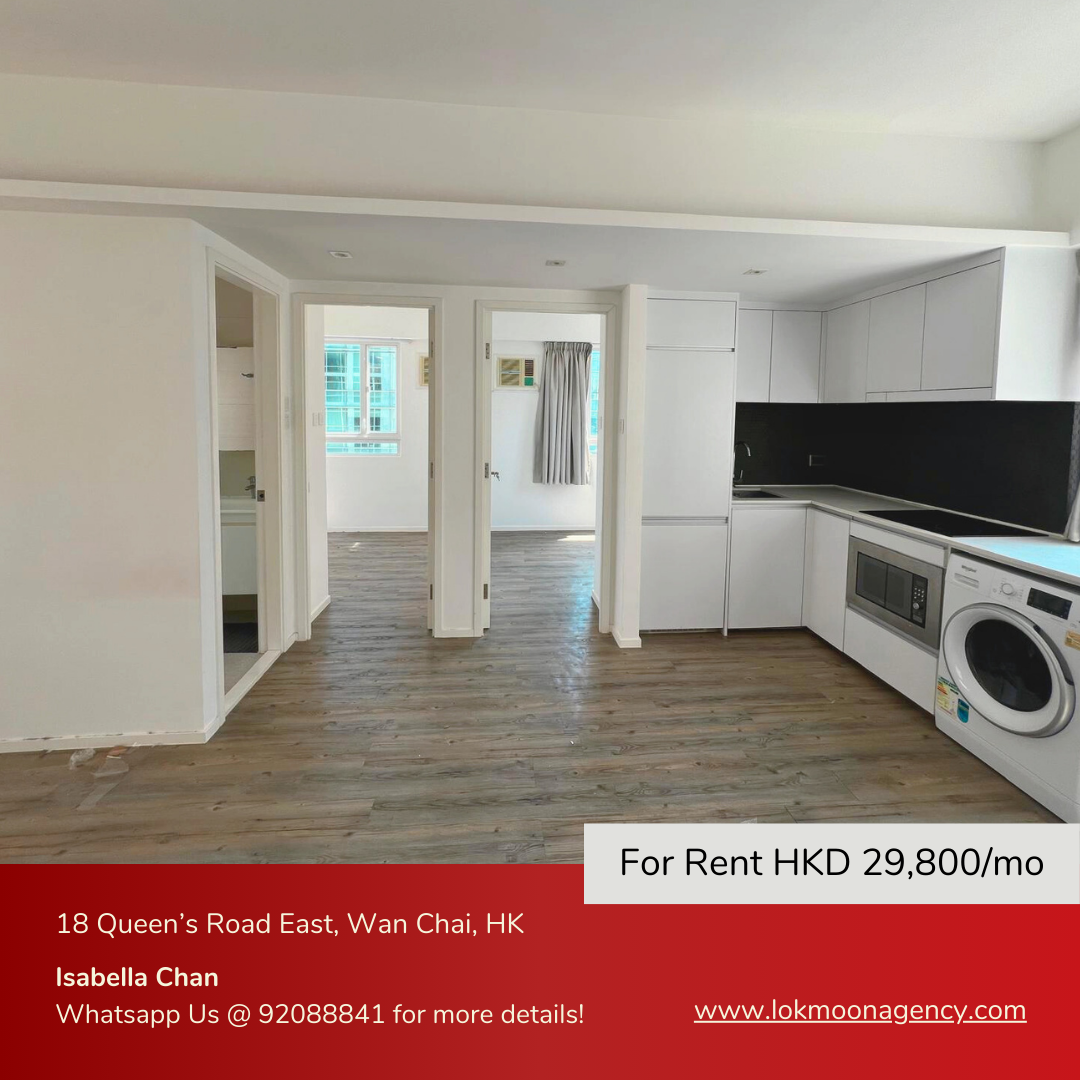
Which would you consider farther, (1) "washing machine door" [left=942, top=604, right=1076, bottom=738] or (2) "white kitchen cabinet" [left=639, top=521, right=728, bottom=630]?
(2) "white kitchen cabinet" [left=639, top=521, right=728, bottom=630]

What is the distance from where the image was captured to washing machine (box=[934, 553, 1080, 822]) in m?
2.51

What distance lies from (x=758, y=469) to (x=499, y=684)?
8.49ft

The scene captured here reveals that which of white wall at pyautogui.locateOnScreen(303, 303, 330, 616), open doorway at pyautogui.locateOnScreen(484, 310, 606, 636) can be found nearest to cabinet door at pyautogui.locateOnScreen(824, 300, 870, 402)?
white wall at pyautogui.locateOnScreen(303, 303, 330, 616)

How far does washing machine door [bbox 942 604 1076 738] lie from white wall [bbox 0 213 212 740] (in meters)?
3.17

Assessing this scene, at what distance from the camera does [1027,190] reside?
10.4ft

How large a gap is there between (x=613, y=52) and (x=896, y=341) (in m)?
2.36

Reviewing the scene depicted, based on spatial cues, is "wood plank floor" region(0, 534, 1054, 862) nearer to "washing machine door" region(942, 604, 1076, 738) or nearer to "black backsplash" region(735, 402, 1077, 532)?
"washing machine door" region(942, 604, 1076, 738)

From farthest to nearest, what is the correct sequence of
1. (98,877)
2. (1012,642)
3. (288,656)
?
(288,656), (1012,642), (98,877)

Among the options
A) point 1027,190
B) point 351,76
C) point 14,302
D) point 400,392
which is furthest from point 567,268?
point 400,392

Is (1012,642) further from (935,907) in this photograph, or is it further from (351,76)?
(351,76)

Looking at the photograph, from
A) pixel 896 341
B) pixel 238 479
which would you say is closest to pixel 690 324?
pixel 896 341

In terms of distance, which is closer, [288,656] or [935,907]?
[935,907]

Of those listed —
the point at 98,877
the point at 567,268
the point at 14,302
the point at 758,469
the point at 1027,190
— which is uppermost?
the point at 1027,190

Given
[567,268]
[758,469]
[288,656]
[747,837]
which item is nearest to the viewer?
[747,837]
